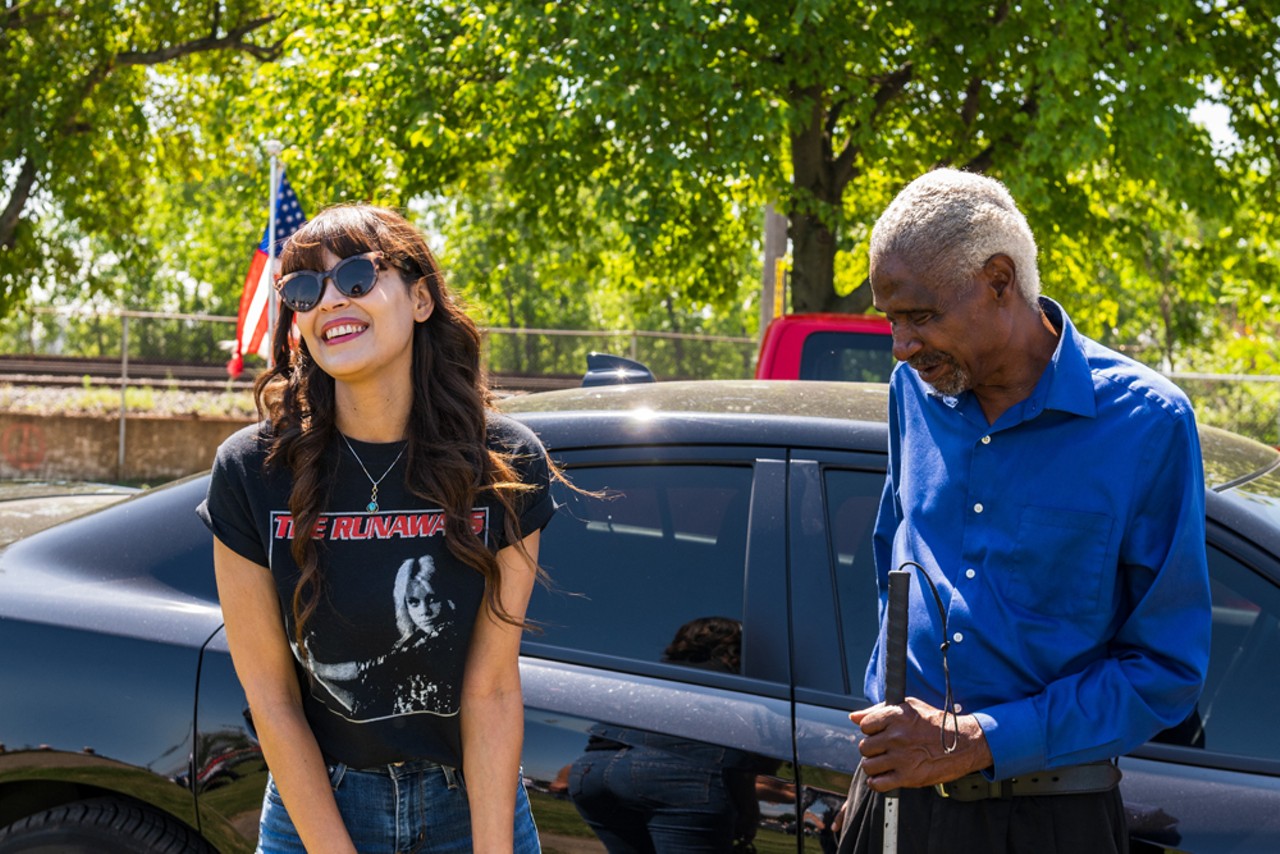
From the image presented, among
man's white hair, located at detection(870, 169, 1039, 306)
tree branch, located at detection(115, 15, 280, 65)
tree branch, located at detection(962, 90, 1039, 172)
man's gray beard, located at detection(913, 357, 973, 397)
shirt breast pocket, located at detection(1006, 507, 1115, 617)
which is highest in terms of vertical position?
tree branch, located at detection(115, 15, 280, 65)

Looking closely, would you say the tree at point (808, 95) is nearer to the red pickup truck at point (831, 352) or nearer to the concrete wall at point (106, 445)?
the red pickup truck at point (831, 352)

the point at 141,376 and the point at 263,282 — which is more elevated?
the point at 263,282

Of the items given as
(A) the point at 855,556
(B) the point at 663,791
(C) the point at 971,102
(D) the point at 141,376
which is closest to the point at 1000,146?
(C) the point at 971,102

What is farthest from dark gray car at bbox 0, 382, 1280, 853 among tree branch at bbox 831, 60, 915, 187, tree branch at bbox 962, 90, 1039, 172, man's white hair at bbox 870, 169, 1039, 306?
tree branch at bbox 831, 60, 915, 187

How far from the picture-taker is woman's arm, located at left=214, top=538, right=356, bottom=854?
2043 millimetres

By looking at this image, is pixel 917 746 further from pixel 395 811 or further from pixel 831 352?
pixel 831 352

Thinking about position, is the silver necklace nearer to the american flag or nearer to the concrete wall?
the american flag

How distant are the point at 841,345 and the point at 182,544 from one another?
4630 millimetres

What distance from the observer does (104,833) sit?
273 cm

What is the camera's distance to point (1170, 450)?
1880 mm

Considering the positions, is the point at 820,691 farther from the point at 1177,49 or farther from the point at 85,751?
the point at 1177,49

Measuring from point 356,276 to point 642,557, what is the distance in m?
0.93

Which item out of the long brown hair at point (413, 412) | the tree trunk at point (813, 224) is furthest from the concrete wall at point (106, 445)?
the long brown hair at point (413, 412)

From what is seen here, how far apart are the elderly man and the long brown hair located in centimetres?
65
